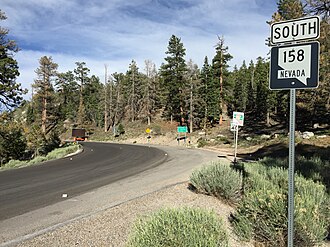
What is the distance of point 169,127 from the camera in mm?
62000

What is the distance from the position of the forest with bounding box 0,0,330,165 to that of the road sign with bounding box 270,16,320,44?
47.4ft

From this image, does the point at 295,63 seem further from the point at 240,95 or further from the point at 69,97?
the point at 69,97

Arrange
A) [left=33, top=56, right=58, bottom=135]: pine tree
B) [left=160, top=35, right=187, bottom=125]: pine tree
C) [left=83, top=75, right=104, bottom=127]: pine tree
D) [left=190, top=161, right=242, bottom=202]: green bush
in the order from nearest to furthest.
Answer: [left=190, top=161, right=242, bottom=202]: green bush → [left=33, top=56, right=58, bottom=135]: pine tree → [left=160, top=35, right=187, bottom=125]: pine tree → [left=83, top=75, right=104, bottom=127]: pine tree

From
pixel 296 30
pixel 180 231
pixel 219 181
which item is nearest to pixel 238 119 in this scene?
pixel 219 181

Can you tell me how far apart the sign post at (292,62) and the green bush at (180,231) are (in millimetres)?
896

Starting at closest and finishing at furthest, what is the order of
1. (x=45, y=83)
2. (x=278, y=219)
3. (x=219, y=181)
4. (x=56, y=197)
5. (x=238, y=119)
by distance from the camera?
(x=278, y=219) → (x=219, y=181) → (x=56, y=197) → (x=238, y=119) → (x=45, y=83)

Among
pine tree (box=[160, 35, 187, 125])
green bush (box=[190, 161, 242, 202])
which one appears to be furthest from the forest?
green bush (box=[190, 161, 242, 202])

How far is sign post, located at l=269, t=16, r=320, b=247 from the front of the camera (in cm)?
317

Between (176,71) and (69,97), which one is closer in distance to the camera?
(176,71)

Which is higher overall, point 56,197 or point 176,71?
point 176,71

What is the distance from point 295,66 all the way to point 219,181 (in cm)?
434

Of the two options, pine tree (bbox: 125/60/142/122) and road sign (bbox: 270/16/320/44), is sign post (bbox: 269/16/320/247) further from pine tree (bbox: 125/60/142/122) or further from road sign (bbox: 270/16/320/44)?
pine tree (bbox: 125/60/142/122)

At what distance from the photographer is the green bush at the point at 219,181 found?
675cm

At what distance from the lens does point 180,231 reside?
3236 mm
